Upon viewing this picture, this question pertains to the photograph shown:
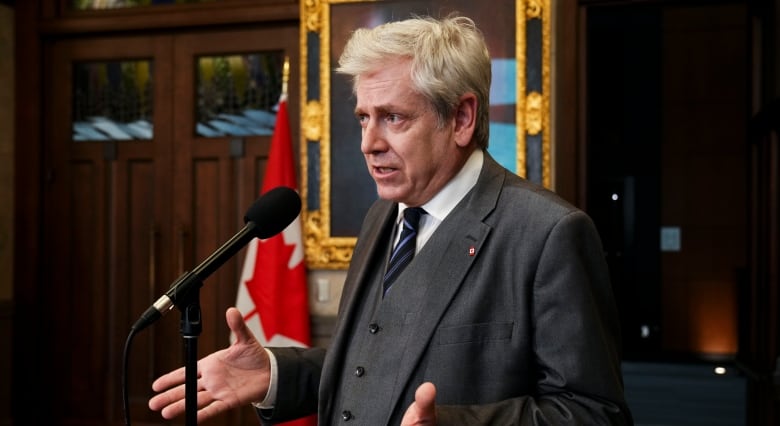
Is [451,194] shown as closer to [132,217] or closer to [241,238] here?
[241,238]

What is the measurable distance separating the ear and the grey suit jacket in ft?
0.26

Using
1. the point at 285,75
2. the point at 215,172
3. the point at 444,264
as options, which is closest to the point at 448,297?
the point at 444,264

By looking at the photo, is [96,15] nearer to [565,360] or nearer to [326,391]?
[326,391]

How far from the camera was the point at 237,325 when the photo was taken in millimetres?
1447

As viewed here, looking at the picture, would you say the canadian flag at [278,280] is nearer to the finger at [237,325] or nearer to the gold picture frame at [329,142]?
the gold picture frame at [329,142]

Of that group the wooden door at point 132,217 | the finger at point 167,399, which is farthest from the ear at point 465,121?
the wooden door at point 132,217

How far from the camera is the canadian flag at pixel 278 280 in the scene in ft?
12.0

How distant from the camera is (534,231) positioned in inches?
53.4

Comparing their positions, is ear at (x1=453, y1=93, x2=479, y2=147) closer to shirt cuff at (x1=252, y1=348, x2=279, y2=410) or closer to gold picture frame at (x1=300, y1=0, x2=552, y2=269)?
shirt cuff at (x1=252, y1=348, x2=279, y2=410)

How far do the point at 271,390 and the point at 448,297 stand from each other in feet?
1.47

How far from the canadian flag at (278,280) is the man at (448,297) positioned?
2034 millimetres

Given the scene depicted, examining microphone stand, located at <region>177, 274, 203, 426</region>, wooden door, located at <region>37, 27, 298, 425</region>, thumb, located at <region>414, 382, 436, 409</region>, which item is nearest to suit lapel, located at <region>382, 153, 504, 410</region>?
thumb, located at <region>414, 382, 436, 409</region>

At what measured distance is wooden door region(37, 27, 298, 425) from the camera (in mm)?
4070

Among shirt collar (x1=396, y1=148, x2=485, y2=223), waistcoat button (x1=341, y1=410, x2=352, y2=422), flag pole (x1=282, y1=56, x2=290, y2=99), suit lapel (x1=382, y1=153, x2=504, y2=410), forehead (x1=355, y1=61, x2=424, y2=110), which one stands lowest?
waistcoat button (x1=341, y1=410, x2=352, y2=422)
